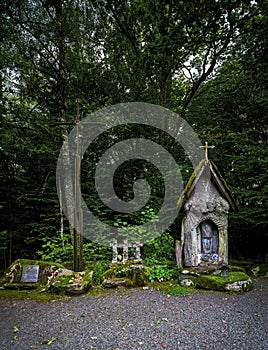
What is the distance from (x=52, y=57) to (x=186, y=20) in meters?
5.30

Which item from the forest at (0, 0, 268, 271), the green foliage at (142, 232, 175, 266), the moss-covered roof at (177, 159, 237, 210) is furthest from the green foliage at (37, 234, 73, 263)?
the moss-covered roof at (177, 159, 237, 210)

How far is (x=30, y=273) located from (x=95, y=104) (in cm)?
602

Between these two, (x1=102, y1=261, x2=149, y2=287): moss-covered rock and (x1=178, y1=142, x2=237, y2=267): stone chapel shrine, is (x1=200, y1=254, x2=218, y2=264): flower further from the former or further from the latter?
(x1=102, y1=261, x2=149, y2=287): moss-covered rock

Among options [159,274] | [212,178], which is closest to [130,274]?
[159,274]

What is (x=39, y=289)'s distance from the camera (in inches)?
241

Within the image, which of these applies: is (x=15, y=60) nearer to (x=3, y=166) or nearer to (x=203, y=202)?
(x=3, y=166)

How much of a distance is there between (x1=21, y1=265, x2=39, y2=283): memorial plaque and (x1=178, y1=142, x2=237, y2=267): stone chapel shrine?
3.66 m

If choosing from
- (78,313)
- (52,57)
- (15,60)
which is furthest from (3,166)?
(78,313)

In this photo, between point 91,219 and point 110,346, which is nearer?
point 110,346

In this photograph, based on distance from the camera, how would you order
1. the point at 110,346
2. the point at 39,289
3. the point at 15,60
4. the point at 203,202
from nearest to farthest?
the point at 110,346 < the point at 39,289 < the point at 203,202 < the point at 15,60

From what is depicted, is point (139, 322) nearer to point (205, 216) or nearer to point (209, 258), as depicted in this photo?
point (209, 258)

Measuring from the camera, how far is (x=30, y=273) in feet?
21.3

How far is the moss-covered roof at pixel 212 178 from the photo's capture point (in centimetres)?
660

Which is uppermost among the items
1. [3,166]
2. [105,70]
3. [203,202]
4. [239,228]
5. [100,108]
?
[105,70]
